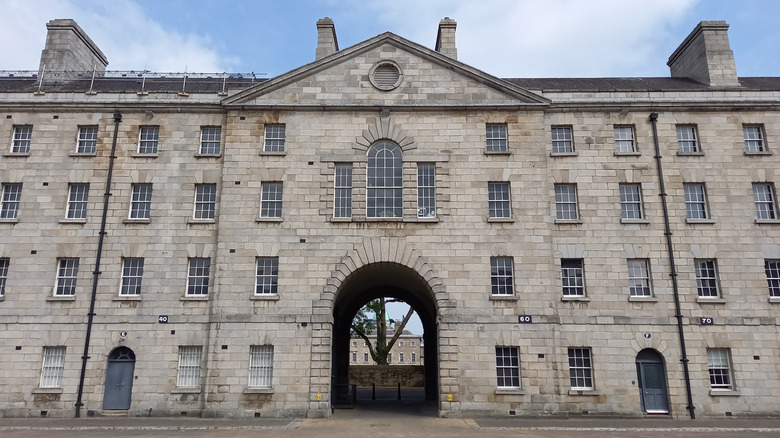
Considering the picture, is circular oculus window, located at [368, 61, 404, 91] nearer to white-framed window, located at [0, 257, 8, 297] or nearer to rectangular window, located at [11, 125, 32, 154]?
rectangular window, located at [11, 125, 32, 154]

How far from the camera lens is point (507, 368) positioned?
20797 mm

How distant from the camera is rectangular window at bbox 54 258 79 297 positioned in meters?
21.9

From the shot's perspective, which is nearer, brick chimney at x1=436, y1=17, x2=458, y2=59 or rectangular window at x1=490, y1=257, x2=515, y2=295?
rectangular window at x1=490, y1=257, x2=515, y2=295

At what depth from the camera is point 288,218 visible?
72.8ft

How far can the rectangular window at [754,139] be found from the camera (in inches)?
914

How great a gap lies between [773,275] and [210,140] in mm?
24638

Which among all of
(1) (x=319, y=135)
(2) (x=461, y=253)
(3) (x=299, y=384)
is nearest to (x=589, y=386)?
(2) (x=461, y=253)

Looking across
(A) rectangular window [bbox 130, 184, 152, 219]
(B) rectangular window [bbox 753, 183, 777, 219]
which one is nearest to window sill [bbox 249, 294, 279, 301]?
(A) rectangular window [bbox 130, 184, 152, 219]

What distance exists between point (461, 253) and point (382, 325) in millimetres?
24542

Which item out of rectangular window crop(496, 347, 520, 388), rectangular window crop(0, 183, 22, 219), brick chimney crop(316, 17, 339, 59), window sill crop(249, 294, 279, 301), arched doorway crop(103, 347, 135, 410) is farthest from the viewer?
brick chimney crop(316, 17, 339, 59)

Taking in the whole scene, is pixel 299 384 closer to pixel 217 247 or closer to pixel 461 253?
pixel 217 247

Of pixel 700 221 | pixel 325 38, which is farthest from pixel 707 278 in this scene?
pixel 325 38

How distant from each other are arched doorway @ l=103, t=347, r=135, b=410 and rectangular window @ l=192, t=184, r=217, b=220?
6190 millimetres

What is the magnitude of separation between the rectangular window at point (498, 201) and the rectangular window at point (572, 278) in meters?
3.17
